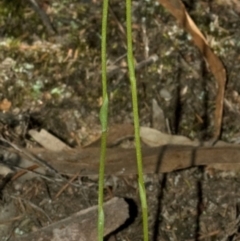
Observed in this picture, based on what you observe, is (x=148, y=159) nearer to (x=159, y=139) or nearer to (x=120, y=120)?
(x=159, y=139)

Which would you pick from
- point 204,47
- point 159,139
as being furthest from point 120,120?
point 204,47

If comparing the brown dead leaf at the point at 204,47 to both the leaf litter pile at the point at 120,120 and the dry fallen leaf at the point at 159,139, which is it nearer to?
the leaf litter pile at the point at 120,120

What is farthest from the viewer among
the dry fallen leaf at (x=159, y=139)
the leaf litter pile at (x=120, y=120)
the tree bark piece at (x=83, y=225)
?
the dry fallen leaf at (x=159, y=139)

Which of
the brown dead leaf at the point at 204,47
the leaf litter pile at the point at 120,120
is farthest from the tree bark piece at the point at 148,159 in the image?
the brown dead leaf at the point at 204,47

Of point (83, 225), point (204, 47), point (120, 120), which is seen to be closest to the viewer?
point (83, 225)

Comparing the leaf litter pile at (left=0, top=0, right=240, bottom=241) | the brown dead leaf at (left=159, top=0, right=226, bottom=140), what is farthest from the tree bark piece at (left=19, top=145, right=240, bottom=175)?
the brown dead leaf at (left=159, top=0, right=226, bottom=140)

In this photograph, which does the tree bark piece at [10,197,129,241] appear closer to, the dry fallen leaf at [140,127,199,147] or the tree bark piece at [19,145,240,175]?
the tree bark piece at [19,145,240,175]

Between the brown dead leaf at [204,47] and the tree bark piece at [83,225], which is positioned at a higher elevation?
the brown dead leaf at [204,47]

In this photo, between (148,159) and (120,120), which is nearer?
(148,159)
